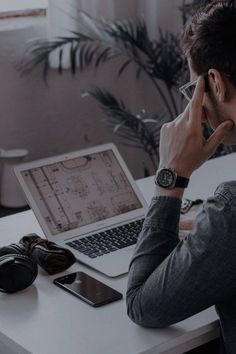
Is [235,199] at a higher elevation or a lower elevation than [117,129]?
higher

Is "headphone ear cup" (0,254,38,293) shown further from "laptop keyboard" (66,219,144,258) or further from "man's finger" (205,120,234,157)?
"man's finger" (205,120,234,157)

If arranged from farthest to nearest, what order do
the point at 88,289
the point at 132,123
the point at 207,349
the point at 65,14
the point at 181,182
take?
the point at 65,14 < the point at 132,123 < the point at 207,349 < the point at 88,289 < the point at 181,182

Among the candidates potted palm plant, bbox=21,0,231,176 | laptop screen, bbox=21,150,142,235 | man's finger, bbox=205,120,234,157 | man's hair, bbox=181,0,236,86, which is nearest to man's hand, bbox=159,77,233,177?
man's finger, bbox=205,120,234,157

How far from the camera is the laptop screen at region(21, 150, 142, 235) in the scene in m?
2.01

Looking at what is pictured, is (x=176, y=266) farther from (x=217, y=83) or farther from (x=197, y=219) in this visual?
(x=217, y=83)

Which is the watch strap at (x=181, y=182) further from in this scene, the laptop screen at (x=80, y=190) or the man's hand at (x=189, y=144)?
the laptop screen at (x=80, y=190)

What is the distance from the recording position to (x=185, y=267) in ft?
4.87

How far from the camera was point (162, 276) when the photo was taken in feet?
5.01

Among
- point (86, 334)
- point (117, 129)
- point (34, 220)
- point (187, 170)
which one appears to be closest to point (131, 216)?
point (34, 220)

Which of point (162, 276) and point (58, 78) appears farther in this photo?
point (58, 78)

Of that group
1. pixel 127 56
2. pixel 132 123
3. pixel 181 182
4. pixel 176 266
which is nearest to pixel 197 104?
pixel 181 182

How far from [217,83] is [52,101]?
2837 mm

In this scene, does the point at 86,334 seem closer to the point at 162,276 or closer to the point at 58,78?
the point at 162,276

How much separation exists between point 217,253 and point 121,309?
30cm
